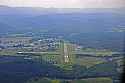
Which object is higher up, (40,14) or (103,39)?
(40,14)

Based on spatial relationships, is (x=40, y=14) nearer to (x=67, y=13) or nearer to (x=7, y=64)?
(x=67, y=13)

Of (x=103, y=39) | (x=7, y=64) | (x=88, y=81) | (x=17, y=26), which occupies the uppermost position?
(x=17, y=26)

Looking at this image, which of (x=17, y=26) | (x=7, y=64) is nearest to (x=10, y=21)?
(x=17, y=26)

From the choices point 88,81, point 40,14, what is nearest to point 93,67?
point 88,81

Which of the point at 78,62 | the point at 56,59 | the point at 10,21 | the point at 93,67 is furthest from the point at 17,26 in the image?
the point at 93,67

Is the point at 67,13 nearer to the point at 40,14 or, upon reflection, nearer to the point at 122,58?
the point at 40,14

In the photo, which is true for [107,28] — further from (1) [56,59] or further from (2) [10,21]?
(2) [10,21]

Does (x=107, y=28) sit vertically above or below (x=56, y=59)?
above
